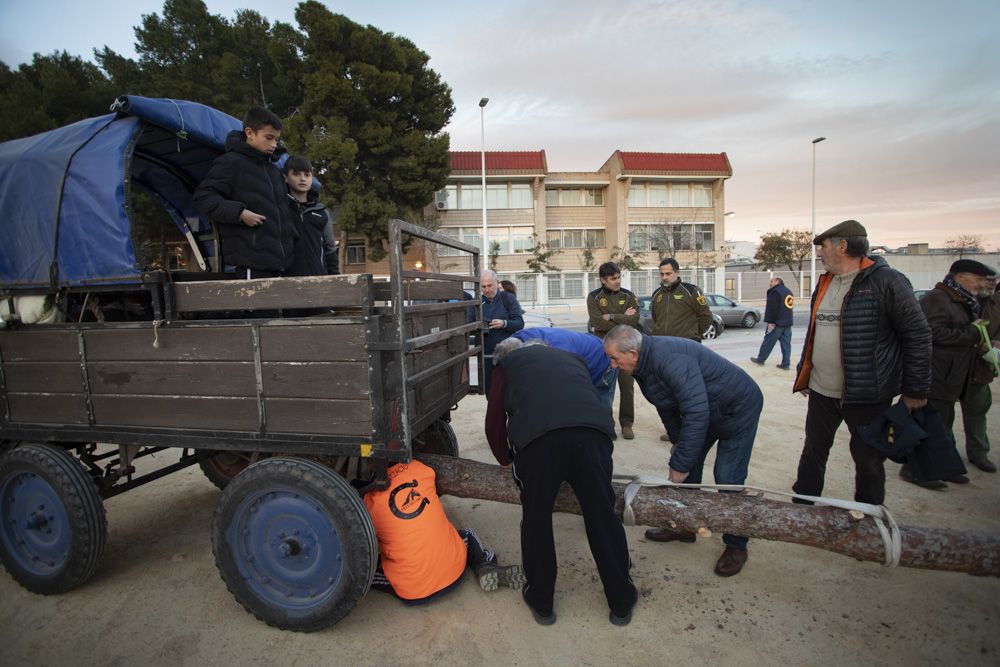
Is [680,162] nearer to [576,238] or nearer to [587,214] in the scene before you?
[587,214]

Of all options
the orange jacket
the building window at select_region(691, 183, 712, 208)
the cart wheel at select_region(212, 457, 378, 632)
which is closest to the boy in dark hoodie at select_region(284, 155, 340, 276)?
the cart wheel at select_region(212, 457, 378, 632)

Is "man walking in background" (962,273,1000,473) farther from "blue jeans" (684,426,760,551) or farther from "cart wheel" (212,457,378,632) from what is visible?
"cart wheel" (212,457,378,632)

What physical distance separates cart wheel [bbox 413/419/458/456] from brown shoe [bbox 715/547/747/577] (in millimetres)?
2037

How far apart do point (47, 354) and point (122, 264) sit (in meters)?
0.79

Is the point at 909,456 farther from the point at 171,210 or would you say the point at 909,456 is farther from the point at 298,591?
the point at 171,210

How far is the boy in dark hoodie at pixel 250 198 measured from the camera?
2.88 metres

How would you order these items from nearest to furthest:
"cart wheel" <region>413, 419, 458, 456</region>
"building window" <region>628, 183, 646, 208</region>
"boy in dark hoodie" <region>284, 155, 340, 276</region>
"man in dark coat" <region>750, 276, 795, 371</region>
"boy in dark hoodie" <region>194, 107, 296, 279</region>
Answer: "boy in dark hoodie" <region>194, 107, 296, 279</region> → "boy in dark hoodie" <region>284, 155, 340, 276</region> → "cart wheel" <region>413, 419, 458, 456</region> → "man in dark coat" <region>750, 276, 795, 371</region> → "building window" <region>628, 183, 646, 208</region>

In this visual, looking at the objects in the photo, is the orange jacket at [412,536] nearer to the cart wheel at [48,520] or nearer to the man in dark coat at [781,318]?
the cart wheel at [48,520]

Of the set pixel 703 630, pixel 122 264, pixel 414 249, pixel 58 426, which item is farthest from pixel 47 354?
pixel 414 249

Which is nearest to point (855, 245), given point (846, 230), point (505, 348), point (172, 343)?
point (846, 230)

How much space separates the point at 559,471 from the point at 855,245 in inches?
90.0

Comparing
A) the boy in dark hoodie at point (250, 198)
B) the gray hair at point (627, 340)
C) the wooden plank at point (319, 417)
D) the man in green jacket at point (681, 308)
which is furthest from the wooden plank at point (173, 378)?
the man in green jacket at point (681, 308)

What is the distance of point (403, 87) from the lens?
2150 cm

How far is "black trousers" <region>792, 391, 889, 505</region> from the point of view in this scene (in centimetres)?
301
